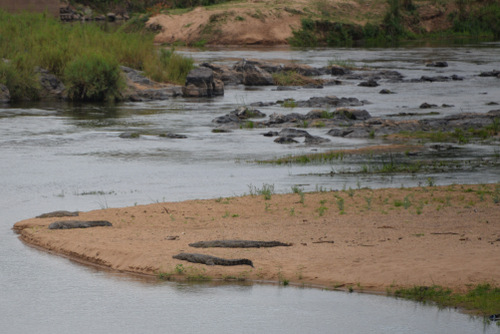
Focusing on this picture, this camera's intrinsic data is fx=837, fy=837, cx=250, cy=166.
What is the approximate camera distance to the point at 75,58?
33.9 meters

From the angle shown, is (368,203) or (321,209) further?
(368,203)

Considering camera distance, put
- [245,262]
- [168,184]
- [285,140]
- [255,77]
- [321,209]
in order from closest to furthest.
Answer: [245,262] → [321,209] → [168,184] → [285,140] → [255,77]

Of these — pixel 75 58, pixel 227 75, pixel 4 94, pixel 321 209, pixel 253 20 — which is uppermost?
pixel 253 20

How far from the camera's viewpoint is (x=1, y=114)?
28.1 m

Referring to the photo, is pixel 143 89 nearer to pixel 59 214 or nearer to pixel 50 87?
pixel 50 87

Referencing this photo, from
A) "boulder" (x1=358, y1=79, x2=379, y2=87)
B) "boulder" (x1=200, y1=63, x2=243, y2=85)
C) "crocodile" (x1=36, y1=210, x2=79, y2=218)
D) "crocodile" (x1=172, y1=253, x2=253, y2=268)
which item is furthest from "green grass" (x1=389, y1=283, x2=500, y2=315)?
"boulder" (x1=200, y1=63, x2=243, y2=85)

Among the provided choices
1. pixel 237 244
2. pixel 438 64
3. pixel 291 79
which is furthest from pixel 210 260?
pixel 438 64

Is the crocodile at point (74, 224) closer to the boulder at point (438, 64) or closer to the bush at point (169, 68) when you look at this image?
the bush at point (169, 68)

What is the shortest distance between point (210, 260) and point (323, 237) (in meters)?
1.71

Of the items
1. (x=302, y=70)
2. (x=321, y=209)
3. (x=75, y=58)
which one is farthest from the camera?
(x=302, y=70)

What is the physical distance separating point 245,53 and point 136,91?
23333 mm

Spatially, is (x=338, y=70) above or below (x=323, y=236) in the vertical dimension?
above

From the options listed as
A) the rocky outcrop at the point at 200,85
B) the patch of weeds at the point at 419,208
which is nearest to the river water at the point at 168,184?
the rocky outcrop at the point at 200,85

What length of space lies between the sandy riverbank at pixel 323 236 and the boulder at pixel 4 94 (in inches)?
790
